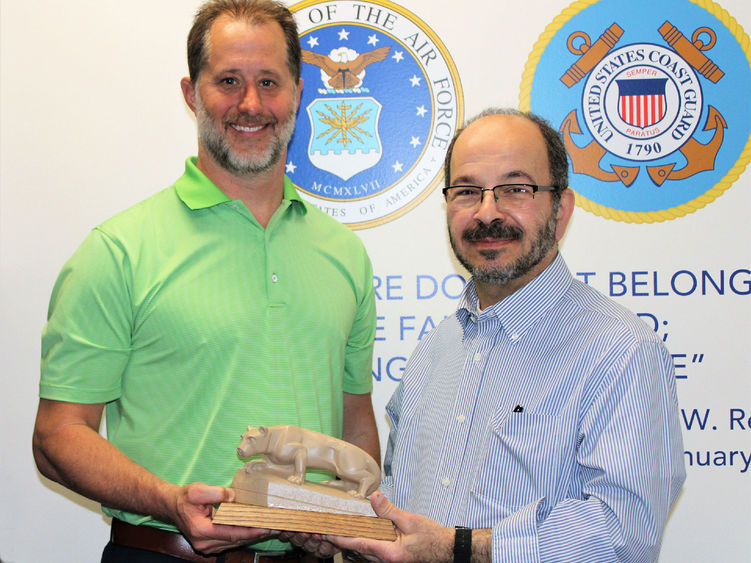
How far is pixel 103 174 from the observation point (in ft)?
8.86

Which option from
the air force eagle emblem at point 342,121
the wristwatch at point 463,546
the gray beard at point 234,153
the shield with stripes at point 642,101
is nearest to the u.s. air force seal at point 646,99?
the shield with stripes at point 642,101

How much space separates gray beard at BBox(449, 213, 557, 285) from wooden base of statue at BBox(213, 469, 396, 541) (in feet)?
1.93

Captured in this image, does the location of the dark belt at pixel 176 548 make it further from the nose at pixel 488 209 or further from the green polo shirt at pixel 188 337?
the nose at pixel 488 209

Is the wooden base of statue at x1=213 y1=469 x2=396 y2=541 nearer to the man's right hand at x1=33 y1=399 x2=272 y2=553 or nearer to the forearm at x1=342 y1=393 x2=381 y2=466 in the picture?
the man's right hand at x1=33 y1=399 x2=272 y2=553

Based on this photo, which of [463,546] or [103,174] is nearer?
[463,546]

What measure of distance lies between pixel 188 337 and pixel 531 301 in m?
0.83

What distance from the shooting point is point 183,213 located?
1.92 meters

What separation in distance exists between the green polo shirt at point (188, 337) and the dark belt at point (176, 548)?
0.13 feet

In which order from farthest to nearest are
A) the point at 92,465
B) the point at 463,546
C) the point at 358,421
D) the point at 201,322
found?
the point at 358,421 → the point at 201,322 → the point at 92,465 → the point at 463,546

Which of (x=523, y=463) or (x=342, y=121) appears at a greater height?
(x=342, y=121)

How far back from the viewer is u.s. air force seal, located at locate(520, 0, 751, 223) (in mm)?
2520

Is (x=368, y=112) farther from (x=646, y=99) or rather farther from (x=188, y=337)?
(x=188, y=337)

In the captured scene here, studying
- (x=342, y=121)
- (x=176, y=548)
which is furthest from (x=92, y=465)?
(x=342, y=121)

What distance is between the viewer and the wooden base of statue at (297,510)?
1.50m
